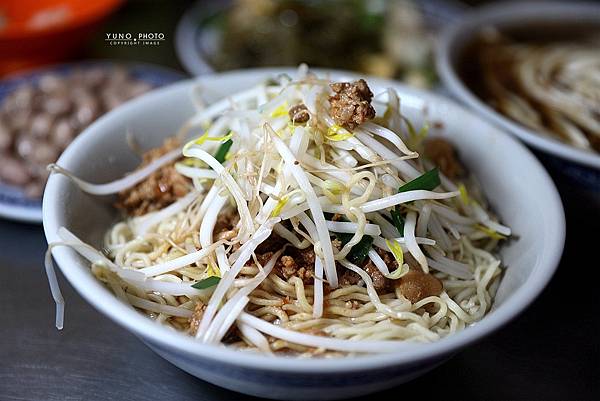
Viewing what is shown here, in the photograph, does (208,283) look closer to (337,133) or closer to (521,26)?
(337,133)

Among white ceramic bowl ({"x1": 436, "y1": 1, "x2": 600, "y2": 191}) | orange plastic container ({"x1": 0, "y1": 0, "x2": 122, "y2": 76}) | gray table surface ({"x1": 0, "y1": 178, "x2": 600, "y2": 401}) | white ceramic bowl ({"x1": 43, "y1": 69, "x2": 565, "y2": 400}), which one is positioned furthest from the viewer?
orange plastic container ({"x1": 0, "y1": 0, "x2": 122, "y2": 76})

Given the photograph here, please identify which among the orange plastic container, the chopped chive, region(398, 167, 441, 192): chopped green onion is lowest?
the chopped chive

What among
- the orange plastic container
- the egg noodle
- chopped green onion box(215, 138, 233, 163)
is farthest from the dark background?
the orange plastic container

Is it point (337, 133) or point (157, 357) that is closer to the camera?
point (337, 133)

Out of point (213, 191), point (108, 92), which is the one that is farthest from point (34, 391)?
point (108, 92)

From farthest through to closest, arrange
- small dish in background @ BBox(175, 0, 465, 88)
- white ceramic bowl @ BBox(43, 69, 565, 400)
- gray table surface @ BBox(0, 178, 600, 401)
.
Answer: small dish in background @ BBox(175, 0, 465, 88) < gray table surface @ BBox(0, 178, 600, 401) < white ceramic bowl @ BBox(43, 69, 565, 400)

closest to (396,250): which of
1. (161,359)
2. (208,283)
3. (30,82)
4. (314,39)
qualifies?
(208,283)

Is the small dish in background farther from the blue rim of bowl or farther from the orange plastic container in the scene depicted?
the orange plastic container

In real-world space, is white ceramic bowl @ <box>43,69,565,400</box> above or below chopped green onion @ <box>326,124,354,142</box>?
below

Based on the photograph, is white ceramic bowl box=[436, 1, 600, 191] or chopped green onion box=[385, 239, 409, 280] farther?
white ceramic bowl box=[436, 1, 600, 191]
